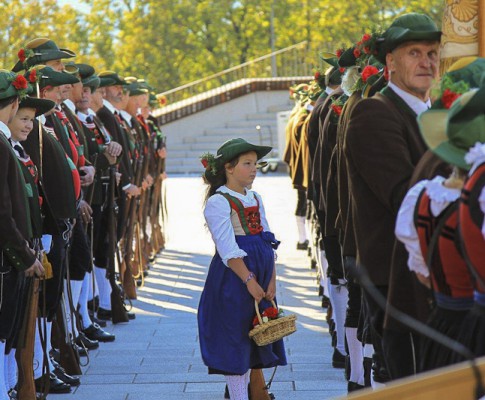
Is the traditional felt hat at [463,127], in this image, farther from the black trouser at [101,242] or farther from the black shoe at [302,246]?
→ the black shoe at [302,246]

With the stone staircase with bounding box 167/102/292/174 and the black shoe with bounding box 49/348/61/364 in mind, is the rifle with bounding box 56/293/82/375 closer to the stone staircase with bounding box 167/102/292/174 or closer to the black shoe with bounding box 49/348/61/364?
the black shoe with bounding box 49/348/61/364

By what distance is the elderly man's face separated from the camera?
5.64 metres

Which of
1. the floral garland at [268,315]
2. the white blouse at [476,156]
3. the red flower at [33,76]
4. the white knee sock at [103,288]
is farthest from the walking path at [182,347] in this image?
the white blouse at [476,156]

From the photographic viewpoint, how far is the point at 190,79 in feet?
171

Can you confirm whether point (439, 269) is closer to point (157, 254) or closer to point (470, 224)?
point (470, 224)

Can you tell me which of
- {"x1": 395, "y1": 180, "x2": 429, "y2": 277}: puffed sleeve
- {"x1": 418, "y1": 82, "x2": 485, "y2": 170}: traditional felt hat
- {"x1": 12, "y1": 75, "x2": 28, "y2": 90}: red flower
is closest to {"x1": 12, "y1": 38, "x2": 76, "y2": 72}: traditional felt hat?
{"x1": 12, "y1": 75, "x2": 28, "y2": 90}: red flower

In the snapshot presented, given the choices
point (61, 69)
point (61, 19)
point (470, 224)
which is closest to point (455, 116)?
point (470, 224)

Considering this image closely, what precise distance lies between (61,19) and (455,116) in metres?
38.3

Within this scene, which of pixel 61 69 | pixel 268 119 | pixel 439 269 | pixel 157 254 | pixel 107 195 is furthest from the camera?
pixel 268 119

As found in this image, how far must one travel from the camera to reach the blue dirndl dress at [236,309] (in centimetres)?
722

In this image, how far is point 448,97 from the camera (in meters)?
4.73

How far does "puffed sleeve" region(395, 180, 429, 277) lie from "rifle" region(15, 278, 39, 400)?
3.18m

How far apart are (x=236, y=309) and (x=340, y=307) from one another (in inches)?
65.1

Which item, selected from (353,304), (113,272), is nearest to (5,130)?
(353,304)
